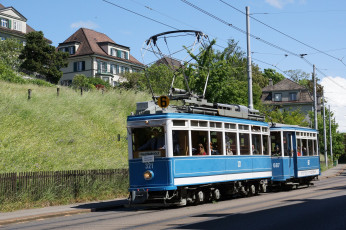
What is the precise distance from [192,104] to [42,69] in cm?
3943

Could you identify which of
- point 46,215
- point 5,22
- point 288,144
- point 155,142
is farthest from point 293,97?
point 46,215

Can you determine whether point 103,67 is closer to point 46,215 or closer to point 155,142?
point 155,142

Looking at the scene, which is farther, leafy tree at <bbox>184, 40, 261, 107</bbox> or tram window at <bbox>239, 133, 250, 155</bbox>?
leafy tree at <bbox>184, 40, 261, 107</bbox>

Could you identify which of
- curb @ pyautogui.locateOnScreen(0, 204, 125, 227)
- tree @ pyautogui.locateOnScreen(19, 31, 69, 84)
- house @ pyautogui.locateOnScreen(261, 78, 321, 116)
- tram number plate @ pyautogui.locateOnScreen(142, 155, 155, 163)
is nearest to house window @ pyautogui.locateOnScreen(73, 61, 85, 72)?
tree @ pyautogui.locateOnScreen(19, 31, 69, 84)

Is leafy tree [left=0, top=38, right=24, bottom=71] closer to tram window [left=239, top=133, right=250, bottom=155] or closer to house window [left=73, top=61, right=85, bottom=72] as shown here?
house window [left=73, top=61, right=85, bottom=72]

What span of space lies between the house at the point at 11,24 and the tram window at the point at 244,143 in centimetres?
5316

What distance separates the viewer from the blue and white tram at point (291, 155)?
Answer: 2344 centimetres

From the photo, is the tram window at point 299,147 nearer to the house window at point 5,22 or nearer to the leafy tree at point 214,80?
the leafy tree at point 214,80

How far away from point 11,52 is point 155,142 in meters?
42.1

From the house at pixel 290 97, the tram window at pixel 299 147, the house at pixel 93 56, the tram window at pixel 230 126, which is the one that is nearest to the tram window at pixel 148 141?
the tram window at pixel 230 126

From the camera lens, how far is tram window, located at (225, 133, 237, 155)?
18.3 metres

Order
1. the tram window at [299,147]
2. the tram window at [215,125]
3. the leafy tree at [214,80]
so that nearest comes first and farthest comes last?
1. the tram window at [215,125]
2. the tram window at [299,147]
3. the leafy tree at [214,80]

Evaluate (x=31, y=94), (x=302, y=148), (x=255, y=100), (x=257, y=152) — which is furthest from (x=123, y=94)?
(x=255, y=100)

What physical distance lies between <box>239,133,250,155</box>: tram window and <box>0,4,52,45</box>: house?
5316 cm
